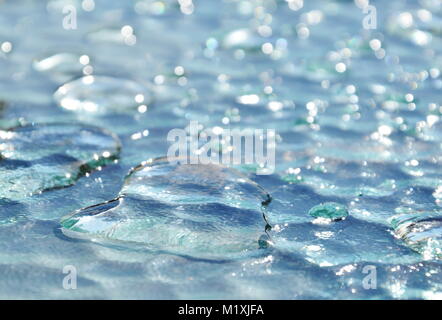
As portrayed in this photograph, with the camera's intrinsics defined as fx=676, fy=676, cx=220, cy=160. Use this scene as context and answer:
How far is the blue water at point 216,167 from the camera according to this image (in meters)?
2.48

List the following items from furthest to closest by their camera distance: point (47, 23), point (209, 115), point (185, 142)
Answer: point (47, 23) < point (209, 115) < point (185, 142)

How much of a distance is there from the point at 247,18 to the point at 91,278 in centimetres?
298

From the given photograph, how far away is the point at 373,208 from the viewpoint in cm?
293

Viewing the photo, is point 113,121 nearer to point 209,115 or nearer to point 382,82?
point 209,115

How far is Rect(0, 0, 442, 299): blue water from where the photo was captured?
2.48 metres
